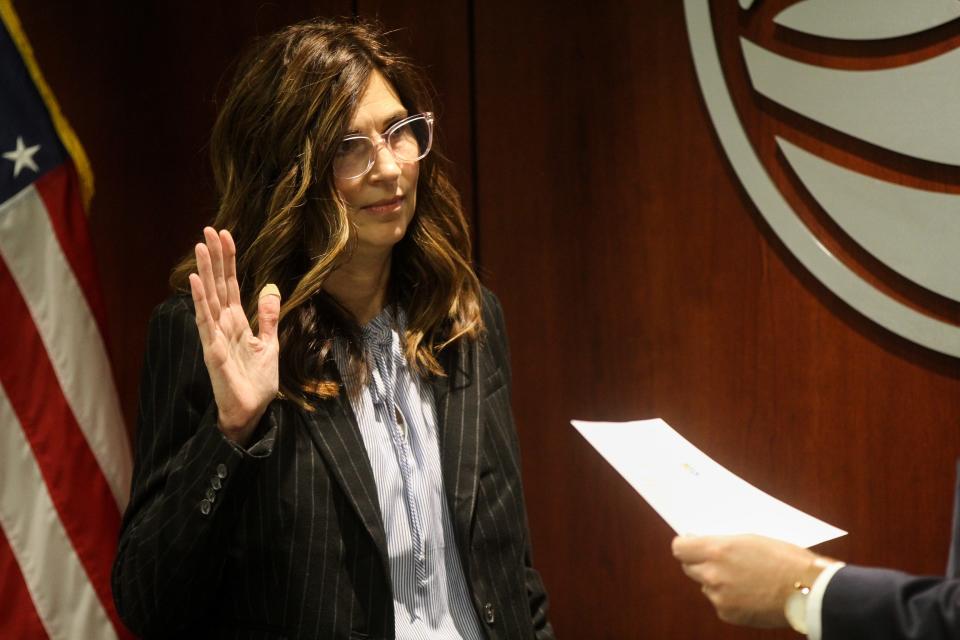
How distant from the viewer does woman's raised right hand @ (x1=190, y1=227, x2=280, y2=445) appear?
4.85 ft

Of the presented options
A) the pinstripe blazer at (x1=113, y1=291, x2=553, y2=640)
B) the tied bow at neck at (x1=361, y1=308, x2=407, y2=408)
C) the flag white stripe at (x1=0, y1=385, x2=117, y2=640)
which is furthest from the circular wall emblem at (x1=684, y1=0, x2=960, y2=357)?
the flag white stripe at (x1=0, y1=385, x2=117, y2=640)

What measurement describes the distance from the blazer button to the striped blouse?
0.08 feet

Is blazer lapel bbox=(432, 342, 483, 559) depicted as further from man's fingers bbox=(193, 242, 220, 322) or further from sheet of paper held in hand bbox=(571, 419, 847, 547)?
man's fingers bbox=(193, 242, 220, 322)

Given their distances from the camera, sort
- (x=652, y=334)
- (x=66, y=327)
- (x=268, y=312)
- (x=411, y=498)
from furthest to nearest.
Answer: (x=652, y=334)
(x=66, y=327)
(x=411, y=498)
(x=268, y=312)

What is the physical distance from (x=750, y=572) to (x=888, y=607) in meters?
0.16

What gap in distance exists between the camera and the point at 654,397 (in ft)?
8.34

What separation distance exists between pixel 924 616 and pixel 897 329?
111 centimetres

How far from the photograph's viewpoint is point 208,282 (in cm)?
149

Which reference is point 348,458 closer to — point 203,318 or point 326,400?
point 326,400

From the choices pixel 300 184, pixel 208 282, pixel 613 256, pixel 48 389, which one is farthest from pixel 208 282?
pixel 613 256

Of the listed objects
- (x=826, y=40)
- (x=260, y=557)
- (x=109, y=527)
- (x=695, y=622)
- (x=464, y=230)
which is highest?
(x=826, y=40)

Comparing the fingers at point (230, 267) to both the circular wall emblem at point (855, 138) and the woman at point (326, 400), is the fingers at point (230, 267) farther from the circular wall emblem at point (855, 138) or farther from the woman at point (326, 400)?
the circular wall emblem at point (855, 138)

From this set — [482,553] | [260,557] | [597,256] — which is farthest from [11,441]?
[597,256]

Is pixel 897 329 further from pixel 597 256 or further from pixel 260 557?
pixel 260 557
